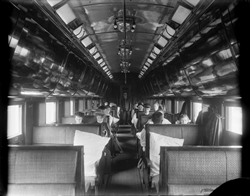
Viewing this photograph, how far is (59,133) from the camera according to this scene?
3.96 metres

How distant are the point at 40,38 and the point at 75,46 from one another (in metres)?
1.39

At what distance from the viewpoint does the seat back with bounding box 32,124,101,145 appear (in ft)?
12.9

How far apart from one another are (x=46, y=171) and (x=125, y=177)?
9.53ft

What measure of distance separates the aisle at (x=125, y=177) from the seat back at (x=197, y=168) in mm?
2134

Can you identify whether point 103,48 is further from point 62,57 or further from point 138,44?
point 62,57

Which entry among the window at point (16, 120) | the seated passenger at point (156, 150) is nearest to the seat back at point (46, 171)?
the seated passenger at point (156, 150)

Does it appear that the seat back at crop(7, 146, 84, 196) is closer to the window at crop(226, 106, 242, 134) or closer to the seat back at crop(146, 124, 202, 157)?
the seat back at crop(146, 124, 202, 157)

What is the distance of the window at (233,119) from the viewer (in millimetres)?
3701

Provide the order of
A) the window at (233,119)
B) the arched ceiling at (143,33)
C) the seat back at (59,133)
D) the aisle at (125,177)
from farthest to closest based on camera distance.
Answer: the aisle at (125,177) < the seat back at (59,133) < the window at (233,119) < the arched ceiling at (143,33)

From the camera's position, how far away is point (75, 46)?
3.56 metres

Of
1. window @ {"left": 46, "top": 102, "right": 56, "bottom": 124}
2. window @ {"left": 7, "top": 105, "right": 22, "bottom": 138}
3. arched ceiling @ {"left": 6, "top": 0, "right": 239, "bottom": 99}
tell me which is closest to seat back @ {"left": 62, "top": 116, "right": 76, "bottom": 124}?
window @ {"left": 46, "top": 102, "right": 56, "bottom": 124}

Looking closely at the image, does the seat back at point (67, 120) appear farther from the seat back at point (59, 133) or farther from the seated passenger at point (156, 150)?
the seated passenger at point (156, 150)
